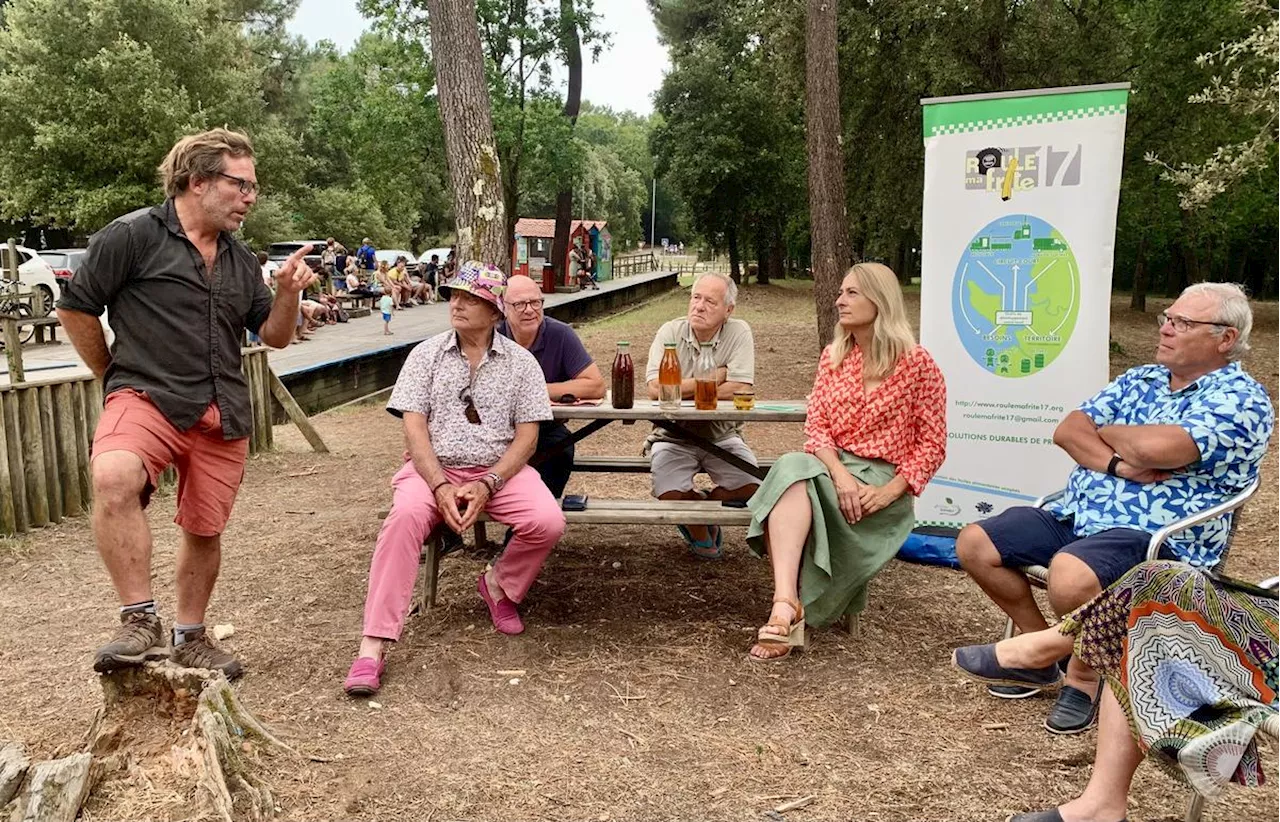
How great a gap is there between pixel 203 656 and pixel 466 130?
4778mm

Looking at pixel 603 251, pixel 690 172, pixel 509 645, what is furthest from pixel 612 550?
pixel 603 251

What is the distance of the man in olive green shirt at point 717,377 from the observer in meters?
4.36

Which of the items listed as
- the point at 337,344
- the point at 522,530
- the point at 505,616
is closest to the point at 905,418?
the point at 522,530

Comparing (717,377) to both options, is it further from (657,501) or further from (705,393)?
(657,501)

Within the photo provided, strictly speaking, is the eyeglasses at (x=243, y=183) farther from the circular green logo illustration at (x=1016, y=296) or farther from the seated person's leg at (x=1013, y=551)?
the circular green logo illustration at (x=1016, y=296)

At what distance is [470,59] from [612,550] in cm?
412

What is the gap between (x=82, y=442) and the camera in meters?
5.79

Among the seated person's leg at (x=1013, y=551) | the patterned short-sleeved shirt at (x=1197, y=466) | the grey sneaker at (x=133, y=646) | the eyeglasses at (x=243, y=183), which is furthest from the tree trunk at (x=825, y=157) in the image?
the grey sneaker at (x=133, y=646)

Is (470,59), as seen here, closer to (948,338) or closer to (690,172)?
(948,338)

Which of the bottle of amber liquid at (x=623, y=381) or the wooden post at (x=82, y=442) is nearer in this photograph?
the bottle of amber liquid at (x=623, y=381)

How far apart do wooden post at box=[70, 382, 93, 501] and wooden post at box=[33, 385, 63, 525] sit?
0.14m

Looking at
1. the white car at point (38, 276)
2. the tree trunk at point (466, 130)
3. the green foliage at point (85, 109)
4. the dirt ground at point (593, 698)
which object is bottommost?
the dirt ground at point (593, 698)

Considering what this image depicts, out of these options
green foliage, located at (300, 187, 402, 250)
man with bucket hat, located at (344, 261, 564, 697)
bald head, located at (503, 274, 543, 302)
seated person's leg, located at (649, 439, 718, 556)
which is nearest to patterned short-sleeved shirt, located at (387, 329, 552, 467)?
man with bucket hat, located at (344, 261, 564, 697)

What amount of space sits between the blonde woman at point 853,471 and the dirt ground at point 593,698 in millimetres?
266
